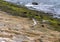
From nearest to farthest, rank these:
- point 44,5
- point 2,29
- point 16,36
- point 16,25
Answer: point 16,36
point 2,29
point 16,25
point 44,5

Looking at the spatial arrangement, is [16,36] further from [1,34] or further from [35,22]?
[35,22]

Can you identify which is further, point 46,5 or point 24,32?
point 46,5

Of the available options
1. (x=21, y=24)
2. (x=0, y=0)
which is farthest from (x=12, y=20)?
(x=0, y=0)

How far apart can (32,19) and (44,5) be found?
4524 mm

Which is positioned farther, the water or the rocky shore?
the water

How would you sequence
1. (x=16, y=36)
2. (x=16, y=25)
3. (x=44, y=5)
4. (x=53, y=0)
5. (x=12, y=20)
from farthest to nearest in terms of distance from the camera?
(x=53, y=0), (x=44, y=5), (x=12, y=20), (x=16, y=25), (x=16, y=36)

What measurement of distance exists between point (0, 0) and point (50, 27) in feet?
22.2

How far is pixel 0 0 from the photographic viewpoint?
538 inches

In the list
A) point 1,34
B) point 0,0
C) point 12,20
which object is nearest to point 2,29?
point 1,34

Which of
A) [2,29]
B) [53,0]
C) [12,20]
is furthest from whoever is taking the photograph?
[53,0]

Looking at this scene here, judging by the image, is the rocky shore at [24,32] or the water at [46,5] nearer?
the rocky shore at [24,32]

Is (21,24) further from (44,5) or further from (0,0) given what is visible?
(0,0)

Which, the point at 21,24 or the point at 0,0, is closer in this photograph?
the point at 21,24

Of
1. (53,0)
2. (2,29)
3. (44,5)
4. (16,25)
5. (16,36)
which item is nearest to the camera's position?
(16,36)
